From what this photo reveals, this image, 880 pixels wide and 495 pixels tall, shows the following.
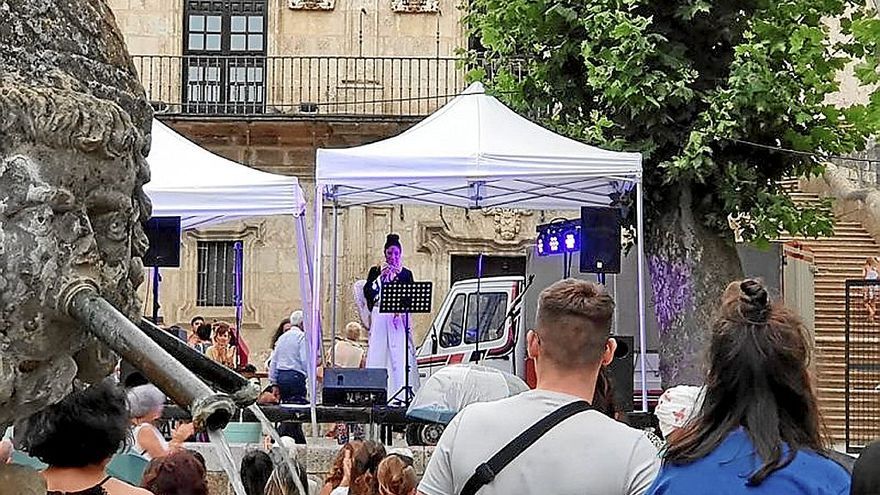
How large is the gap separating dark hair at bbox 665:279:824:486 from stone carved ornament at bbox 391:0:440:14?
66.7 ft

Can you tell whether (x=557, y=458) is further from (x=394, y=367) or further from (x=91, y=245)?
(x=394, y=367)

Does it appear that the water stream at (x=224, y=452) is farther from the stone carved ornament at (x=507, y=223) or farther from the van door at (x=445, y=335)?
the stone carved ornament at (x=507, y=223)

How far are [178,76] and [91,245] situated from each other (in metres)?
21.1

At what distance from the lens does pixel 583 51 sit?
48.2ft

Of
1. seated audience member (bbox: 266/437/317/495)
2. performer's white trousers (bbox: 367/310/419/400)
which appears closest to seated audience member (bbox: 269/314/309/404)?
performer's white trousers (bbox: 367/310/419/400)

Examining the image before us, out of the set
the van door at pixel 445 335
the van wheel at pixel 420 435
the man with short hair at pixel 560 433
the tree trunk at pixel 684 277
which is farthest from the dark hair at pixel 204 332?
the man with short hair at pixel 560 433

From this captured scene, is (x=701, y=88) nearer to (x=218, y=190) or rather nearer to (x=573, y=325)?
(x=218, y=190)

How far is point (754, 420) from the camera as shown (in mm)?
3027

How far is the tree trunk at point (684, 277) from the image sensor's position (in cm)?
1473

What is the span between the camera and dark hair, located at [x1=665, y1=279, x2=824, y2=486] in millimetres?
3023

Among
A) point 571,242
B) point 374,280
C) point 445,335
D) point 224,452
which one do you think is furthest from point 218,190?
point 224,452

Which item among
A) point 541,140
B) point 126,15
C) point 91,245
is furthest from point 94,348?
point 126,15

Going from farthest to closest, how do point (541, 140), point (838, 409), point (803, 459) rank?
1. point (838, 409)
2. point (541, 140)
3. point (803, 459)

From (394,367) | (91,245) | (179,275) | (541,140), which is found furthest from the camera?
(179,275)
